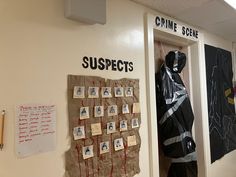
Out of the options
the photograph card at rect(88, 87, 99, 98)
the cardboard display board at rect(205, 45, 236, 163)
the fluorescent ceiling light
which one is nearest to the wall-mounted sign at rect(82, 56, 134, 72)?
the photograph card at rect(88, 87, 99, 98)

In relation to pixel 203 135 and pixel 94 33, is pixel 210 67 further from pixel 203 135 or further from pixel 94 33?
pixel 94 33

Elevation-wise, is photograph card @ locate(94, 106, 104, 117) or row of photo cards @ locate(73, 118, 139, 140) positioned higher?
photograph card @ locate(94, 106, 104, 117)

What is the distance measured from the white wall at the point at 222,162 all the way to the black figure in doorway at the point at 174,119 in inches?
18.1

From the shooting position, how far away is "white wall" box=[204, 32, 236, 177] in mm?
2531

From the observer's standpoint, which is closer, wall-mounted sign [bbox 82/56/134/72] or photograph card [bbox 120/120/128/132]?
wall-mounted sign [bbox 82/56/134/72]

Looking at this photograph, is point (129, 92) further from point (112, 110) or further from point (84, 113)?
point (84, 113)

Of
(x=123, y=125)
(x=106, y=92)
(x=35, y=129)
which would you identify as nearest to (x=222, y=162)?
(x=123, y=125)

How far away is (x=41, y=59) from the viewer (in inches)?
48.3

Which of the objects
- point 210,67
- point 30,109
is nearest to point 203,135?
point 210,67

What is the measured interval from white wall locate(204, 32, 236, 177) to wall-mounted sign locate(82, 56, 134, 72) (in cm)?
132

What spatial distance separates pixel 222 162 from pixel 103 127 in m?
1.88

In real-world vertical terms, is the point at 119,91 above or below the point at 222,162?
above

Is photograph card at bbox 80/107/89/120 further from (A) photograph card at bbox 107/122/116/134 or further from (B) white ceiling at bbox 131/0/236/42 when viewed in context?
(B) white ceiling at bbox 131/0/236/42

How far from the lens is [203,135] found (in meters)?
2.39
